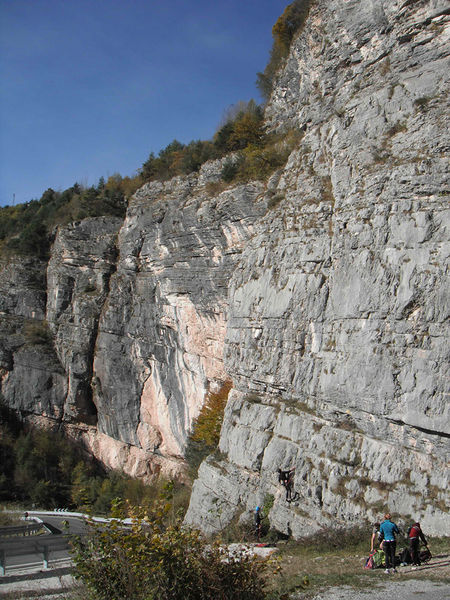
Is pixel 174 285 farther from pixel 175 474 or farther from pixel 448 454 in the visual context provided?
pixel 448 454

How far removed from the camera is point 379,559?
346 inches

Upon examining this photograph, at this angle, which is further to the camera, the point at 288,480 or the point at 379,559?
the point at 288,480

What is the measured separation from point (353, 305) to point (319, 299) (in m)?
1.78

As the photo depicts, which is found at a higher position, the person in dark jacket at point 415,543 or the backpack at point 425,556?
the person in dark jacket at point 415,543

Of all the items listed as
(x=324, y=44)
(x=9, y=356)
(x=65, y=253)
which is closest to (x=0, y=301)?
(x=9, y=356)

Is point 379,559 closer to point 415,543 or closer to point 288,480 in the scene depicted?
point 415,543

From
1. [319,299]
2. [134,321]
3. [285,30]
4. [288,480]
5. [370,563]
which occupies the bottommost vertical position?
[370,563]

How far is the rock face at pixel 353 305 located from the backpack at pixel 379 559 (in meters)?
1.94

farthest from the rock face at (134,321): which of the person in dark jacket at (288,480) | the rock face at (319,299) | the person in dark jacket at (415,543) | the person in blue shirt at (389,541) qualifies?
the person in dark jacket at (415,543)

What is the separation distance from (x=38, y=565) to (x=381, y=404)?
903cm

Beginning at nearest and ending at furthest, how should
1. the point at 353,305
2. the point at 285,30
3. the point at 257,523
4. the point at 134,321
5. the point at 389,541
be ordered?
the point at 389,541 → the point at 353,305 → the point at 257,523 → the point at 285,30 → the point at 134,321

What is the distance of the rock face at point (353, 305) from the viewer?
37.1 feet

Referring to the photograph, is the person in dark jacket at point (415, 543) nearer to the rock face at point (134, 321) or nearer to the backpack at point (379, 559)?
the backpack at point (379, 559)

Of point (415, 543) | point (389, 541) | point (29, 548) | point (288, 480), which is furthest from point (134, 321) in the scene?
point (415, 543)
